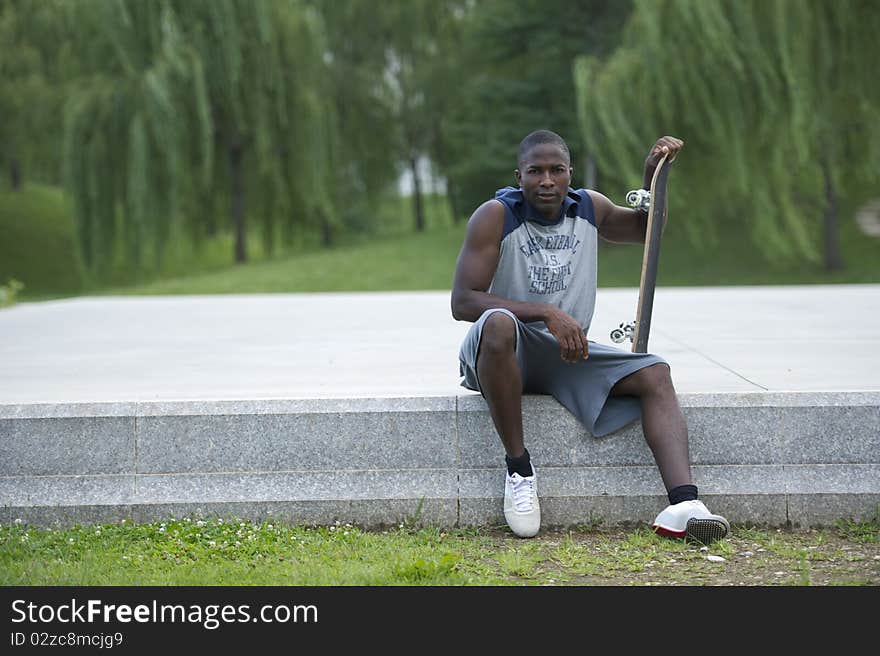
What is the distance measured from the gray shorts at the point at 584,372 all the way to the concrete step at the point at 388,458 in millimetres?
84

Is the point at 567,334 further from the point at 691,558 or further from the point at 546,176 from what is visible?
the point at 691,558

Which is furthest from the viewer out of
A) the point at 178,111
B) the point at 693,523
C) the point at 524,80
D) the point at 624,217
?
the point at 524,80

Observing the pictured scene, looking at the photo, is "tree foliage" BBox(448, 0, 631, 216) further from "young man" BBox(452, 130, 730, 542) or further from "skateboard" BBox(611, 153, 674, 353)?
"young man" BBox(452, 130, 730, 542)

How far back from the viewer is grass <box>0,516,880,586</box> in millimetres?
3055

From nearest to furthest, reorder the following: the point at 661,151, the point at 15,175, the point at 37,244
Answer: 1. the point at 661,151
2. the point at 37,244
3. the point at 15,175

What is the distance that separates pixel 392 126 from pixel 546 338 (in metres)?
25.1

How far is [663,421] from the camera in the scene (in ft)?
11.5

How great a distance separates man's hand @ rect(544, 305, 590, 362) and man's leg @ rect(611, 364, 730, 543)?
264mm

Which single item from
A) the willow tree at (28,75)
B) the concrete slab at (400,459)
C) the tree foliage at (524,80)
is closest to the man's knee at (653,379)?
the concrete slab at (400,459)

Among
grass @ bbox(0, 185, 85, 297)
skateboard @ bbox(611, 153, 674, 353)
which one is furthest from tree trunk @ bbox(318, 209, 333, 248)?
skateboard @ bbox(611, 153, 674, 353)

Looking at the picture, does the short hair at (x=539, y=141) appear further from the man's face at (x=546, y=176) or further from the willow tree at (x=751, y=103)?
the willow tree at (x=751, y=103)

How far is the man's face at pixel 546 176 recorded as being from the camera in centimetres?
357

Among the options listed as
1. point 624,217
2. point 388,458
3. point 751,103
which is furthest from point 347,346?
point 751,103

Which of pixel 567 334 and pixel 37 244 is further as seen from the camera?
pixel 37 244
